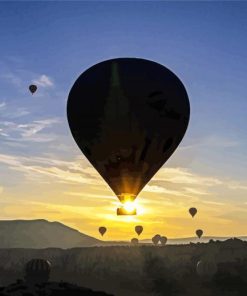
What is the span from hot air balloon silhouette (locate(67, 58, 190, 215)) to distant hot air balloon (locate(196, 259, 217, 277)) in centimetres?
3425

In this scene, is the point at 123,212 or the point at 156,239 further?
the point at 156,239

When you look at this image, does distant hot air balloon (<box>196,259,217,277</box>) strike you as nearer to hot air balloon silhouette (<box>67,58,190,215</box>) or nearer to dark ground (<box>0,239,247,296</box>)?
dark ground (<box>0,239,247,296</box>)

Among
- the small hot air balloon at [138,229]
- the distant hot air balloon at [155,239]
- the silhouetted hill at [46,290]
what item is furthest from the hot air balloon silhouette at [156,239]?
the silhouetted hill at [46,290]

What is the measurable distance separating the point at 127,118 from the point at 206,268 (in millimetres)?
38121

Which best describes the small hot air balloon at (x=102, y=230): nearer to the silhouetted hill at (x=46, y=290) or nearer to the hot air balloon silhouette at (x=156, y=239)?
the hot air balloon silhouette at (x=156, y=239)

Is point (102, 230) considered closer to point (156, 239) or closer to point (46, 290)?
point (156, 239)

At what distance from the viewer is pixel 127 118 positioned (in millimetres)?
30906

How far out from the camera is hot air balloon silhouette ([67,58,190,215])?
30.9 meters

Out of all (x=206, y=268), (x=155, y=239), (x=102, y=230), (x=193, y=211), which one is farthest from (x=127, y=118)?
(x=155, y=239)

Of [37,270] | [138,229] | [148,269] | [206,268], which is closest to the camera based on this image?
[37,270]

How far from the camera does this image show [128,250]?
78.4 m

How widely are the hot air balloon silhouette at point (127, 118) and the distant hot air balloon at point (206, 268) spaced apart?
34253 mm

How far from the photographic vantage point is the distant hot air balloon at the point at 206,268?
2493 inches

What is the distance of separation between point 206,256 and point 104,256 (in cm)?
1535
